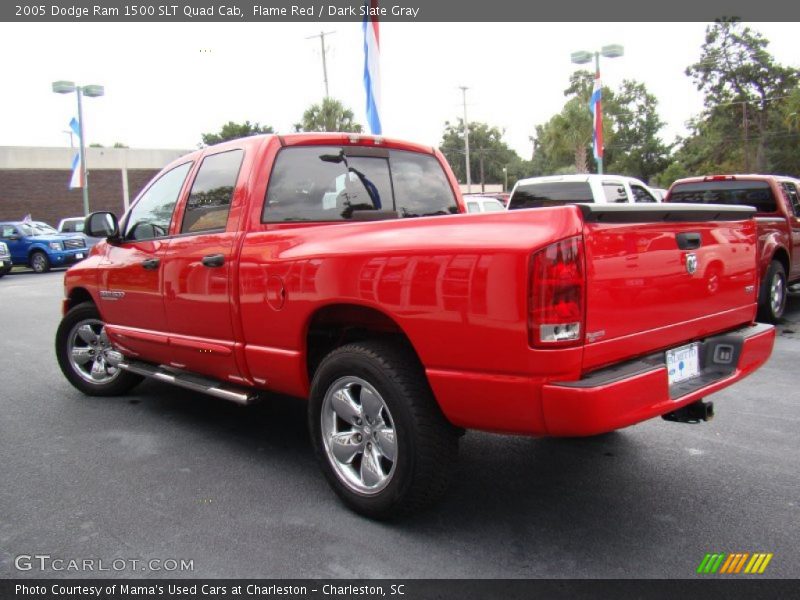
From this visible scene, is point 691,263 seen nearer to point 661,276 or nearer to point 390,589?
point 661,276

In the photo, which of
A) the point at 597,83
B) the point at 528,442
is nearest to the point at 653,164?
the point at 597,83

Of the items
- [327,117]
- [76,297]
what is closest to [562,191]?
[76,297]

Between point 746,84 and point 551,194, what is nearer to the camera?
point 551,194

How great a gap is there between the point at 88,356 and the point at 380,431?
11.7ft

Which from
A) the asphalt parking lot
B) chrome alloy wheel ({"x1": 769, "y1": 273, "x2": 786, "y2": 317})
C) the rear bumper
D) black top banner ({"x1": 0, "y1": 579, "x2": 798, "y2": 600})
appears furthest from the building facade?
the rear bumper

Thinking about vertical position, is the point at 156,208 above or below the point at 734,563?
above

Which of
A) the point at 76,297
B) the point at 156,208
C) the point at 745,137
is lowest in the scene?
the point at 76,297

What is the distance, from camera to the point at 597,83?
1864cm

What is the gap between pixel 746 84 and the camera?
45844 mm

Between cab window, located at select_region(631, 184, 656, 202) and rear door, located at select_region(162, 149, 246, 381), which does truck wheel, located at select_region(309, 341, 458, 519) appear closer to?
rear door, located at select_region(162, 149, 246, 381)

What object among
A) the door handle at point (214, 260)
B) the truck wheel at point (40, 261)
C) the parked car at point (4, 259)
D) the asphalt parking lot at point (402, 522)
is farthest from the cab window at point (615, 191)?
the truck wheel at point (40, 261)

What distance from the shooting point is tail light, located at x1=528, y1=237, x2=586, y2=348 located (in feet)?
8.11

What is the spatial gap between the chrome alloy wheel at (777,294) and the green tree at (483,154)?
75.7 metres

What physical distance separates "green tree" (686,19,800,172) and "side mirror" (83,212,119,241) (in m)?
47.7
